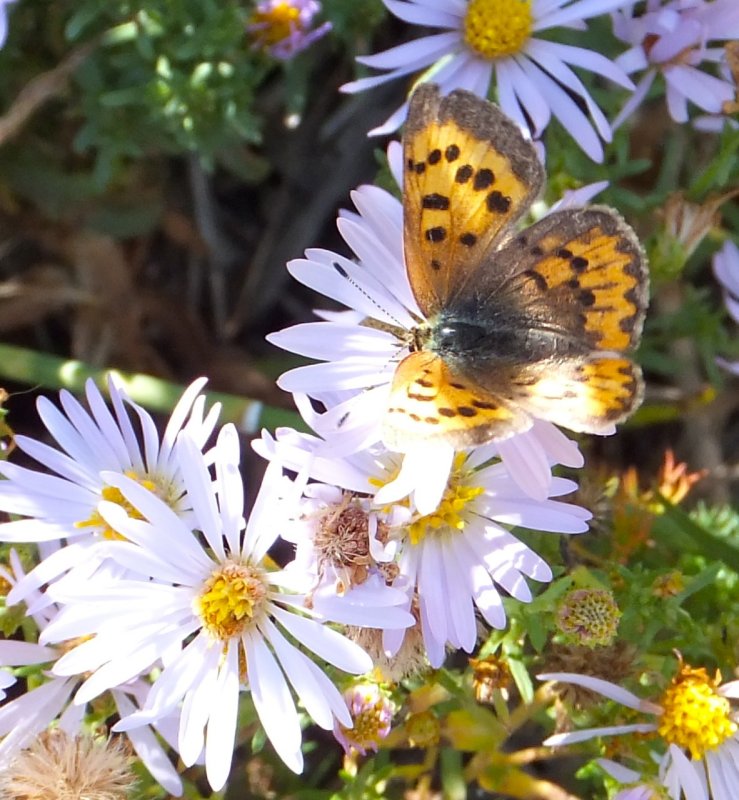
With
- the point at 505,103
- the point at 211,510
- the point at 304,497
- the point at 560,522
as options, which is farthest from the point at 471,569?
the point at 505,103

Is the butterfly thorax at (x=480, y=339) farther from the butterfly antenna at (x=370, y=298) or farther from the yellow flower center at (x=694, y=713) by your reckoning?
the yellow flower center at (x=694, y=713)

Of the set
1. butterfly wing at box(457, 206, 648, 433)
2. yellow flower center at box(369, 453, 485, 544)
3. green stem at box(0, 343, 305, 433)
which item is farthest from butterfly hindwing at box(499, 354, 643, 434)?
green stem at box(0, 343, 305, 433)

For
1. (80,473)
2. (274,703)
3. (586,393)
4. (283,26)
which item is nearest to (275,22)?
(283,26)

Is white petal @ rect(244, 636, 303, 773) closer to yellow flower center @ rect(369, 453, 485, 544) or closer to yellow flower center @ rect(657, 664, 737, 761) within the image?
yellow flower center @ rect(369, 453, 485, 544)

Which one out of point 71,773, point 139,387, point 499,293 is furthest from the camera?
point 139,387

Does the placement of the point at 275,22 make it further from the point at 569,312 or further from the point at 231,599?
the point at 231,599

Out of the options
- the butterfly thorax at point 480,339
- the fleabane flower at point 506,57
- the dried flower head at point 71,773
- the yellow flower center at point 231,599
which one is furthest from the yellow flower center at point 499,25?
the dried flower head at point 71,773

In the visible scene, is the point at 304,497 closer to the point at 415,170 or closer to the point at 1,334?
the point at 415,170
